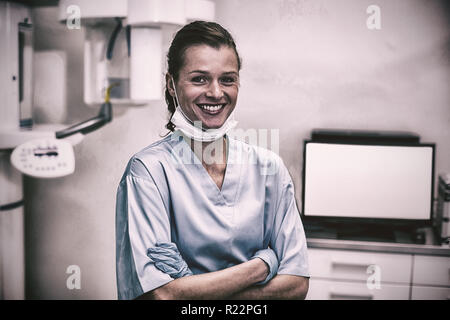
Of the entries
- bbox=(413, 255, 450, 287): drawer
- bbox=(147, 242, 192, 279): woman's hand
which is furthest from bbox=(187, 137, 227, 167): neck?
bbox=(413, 255, 450, 287): drawer

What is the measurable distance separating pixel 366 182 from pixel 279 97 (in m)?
0.44

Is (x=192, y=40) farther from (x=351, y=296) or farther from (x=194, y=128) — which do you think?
(x=351, y=296)

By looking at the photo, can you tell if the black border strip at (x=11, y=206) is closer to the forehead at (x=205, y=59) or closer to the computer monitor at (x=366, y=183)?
the forehead at (x=205, y=59)

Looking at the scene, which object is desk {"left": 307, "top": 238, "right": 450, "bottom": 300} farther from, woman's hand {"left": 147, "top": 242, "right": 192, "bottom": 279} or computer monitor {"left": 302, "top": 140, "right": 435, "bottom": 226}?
woman's hand {"left": 147, "top": 242, "right": 192, "bottom": 279}

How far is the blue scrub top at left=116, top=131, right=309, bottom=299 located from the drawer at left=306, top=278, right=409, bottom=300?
1.38ft

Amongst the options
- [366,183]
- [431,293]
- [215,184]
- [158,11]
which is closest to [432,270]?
[431,293]

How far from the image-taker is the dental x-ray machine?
1410 mm

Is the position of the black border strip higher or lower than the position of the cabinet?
higher

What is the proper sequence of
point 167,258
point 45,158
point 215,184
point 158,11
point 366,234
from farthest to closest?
point 366,234, point 45,158, point 158,11, point 215,184, point 167,258

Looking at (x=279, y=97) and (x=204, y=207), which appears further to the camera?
(x=279, y=97)

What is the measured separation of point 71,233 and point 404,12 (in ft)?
4.44

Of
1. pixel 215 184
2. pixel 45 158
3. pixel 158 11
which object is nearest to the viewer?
pixel 215 184

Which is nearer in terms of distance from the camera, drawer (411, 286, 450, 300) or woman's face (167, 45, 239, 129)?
woman's face (167, 45, 239, 129)

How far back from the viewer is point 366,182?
1.69 metres
